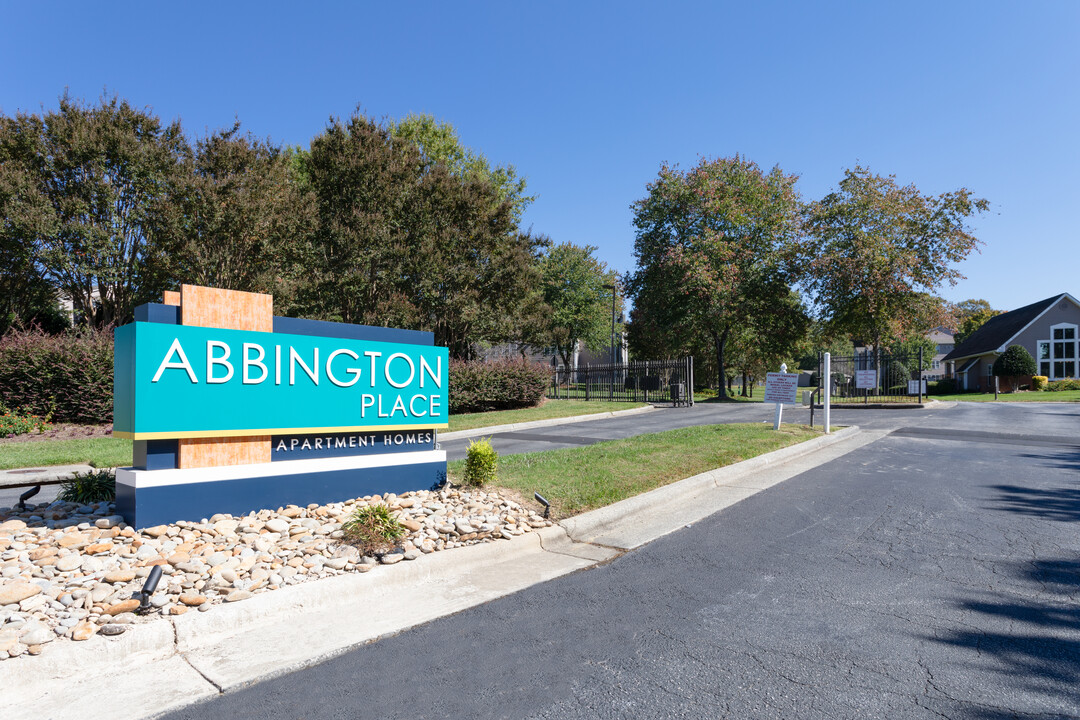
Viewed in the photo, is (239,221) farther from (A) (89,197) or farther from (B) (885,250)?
(B) (885,250)

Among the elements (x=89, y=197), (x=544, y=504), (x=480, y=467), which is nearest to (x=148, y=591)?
(x=544, y=504)

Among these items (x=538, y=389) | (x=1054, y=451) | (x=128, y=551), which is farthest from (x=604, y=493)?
(x=538, y=389)

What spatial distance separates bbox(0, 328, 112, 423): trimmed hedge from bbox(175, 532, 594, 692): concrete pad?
1608 cm

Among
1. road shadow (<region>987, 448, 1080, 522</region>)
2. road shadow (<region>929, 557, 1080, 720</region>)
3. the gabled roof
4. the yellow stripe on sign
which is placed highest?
the gabled roof

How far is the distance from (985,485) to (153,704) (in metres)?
9.60

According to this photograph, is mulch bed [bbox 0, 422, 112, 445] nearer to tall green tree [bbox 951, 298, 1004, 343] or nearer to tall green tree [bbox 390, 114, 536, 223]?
tall green tree [bbox 390, 114, 536, 223]

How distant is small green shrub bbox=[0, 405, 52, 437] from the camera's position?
598 inches

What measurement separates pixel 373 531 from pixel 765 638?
323 cm

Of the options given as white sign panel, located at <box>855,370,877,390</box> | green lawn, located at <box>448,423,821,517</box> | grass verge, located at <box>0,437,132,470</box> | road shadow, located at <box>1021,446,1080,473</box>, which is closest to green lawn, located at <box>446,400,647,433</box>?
green lawn, located at <box>448,423,821,517</box>

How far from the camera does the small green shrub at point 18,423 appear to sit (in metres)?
15.2

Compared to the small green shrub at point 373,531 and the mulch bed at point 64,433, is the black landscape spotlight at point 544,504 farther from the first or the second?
the mulch bed at point 64,433

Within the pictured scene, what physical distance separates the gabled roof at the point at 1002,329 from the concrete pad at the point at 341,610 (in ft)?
176

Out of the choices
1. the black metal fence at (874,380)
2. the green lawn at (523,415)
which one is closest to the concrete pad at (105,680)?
the green lawn at (523,415)

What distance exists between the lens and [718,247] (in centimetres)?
3428
